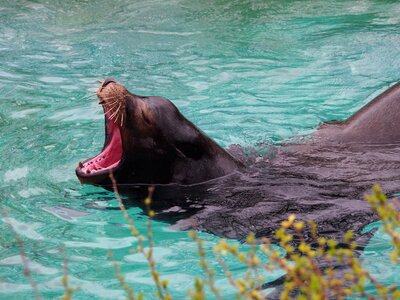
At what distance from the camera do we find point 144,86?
30.2 ft

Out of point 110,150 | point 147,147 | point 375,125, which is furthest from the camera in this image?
point 375,125

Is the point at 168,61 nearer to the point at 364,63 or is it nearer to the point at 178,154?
the point at 364,63

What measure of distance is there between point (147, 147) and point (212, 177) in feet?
1.75

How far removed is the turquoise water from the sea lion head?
1.03 ft

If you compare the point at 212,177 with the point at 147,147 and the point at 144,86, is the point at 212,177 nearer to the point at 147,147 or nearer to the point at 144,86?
the point at 147,147

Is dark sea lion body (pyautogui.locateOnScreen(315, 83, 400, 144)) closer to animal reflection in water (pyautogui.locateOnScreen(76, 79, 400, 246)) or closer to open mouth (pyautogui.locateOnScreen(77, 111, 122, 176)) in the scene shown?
animal reflection in water (pyautogui.locateOnScreen(76, 79, 400, 246))

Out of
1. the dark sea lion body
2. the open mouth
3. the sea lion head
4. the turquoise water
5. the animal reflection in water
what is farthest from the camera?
the dark sea lion body

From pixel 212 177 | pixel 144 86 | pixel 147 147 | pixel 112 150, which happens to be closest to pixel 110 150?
pixel 112 150

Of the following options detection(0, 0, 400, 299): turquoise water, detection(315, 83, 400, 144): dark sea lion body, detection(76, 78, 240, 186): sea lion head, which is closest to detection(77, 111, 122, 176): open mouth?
detection(76, 78, 240, 186): sea lion head

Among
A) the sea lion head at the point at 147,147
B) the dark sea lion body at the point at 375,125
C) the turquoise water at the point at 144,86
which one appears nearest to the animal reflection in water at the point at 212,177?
the sea lion head at the point at 147,147

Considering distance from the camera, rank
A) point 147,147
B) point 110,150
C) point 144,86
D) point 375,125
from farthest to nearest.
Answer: point 144,86, point 375,125, point 110,150, point 147,147

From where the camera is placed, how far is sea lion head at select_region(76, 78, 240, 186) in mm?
5688

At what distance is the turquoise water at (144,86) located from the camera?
17.4 feet

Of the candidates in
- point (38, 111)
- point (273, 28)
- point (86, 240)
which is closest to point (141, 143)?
point (86, 240)
